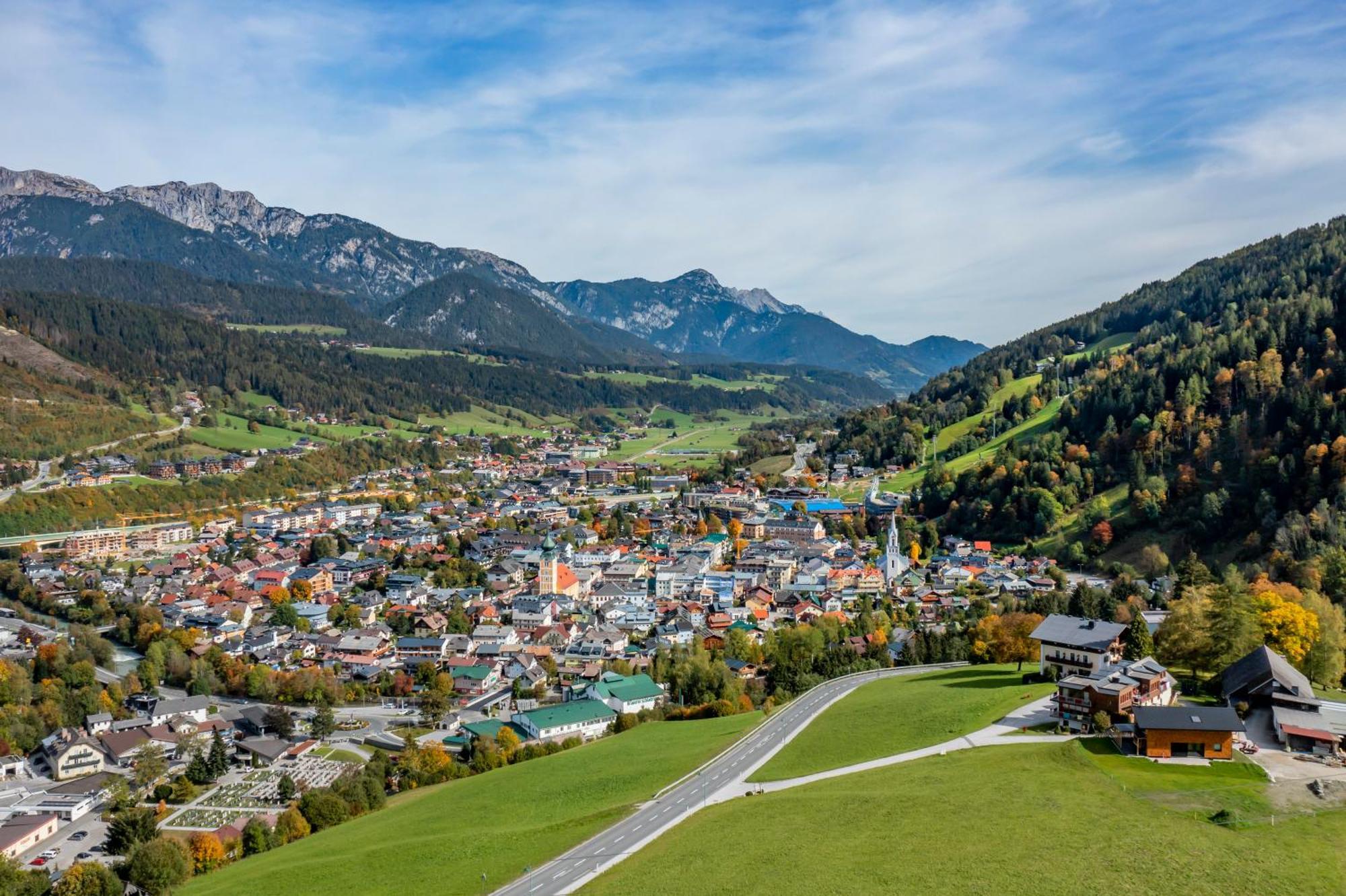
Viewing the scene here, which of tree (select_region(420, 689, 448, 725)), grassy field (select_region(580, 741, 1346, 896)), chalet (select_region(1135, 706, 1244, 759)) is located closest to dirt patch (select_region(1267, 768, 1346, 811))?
grassy field (select_region(580, 741, 1346, 896))

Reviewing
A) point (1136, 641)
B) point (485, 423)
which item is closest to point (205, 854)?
point (1136, 641)

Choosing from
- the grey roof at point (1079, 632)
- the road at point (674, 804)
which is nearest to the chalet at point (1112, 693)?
the grey roof at point (1079, 632)

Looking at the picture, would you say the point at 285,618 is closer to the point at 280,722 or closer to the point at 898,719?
the point at 280,722

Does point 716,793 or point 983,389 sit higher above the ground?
point 983,389

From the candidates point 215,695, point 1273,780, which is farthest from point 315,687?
point 1273,780

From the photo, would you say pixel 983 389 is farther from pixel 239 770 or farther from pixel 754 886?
pixel 754 886

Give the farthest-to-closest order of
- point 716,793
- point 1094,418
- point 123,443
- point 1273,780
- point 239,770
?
1. point 123,443
2. point 1094,418
3. point 239,770
4. point 716,793
5. point 1273,780
